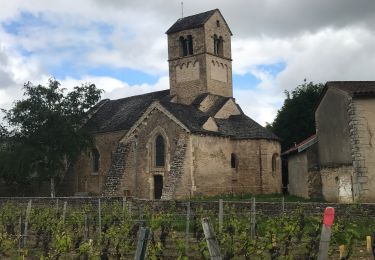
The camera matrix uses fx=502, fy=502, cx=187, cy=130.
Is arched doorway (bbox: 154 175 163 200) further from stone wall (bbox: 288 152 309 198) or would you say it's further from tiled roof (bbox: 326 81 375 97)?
tiled roof (bbox: 326 81 375 97)

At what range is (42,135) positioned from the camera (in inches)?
1486

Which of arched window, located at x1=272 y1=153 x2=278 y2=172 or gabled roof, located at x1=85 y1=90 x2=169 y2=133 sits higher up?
gabled roof, located at x1=85 y1=90 x2=169 y2=133

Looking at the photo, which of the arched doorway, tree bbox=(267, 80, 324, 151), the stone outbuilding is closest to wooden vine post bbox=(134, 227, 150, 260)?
the stone outbuilding

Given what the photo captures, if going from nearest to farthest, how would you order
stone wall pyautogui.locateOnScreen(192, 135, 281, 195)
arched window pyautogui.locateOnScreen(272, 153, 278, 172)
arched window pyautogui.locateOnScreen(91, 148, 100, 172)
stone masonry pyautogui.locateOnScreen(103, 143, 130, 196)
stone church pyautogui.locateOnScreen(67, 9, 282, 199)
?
stone church pyautogui.locateOnScreen(67, 9, 282, 199), stone wall pyautogui.locateOnScreen(192, 135, 281, 195), stone masonry pyautogui.locateOnScreen(103, 143, 130, 196), arched window pyautogui.locateOnScreen(272, 153, 278, 172), arched window pyautogui.locateOnScreen(91, 148, 100, 172)

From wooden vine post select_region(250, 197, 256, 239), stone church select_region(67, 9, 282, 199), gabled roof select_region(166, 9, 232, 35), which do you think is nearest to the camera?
wooden vine post select_region(250, 197, 256, 239)

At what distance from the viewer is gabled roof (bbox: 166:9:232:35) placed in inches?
1598

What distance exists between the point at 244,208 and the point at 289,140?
29.9m

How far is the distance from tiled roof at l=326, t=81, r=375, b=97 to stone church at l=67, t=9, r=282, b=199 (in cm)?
1001

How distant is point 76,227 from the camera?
20.7 metres

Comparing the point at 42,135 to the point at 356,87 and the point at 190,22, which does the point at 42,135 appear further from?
the point at 356,87

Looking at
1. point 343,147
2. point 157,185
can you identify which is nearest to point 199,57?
point 157,185

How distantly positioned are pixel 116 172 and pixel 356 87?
17611mm

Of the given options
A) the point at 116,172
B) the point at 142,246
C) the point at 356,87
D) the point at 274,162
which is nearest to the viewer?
the point at 142,246

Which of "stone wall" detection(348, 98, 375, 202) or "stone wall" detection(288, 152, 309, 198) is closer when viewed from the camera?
"stone wall" detection(348, 98, 375, 202)
